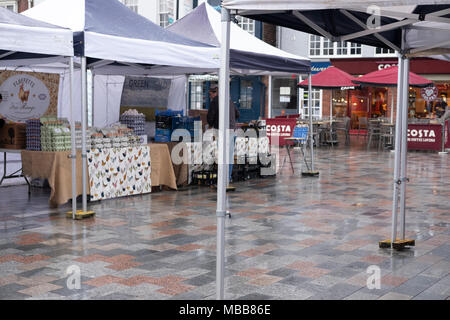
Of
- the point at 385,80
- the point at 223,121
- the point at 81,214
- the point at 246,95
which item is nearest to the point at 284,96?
the point at 246,95

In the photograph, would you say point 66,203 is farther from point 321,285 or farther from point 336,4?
point 336,4

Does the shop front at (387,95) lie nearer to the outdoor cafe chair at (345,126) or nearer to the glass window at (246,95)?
the outdoor cafe chair at (345,126)

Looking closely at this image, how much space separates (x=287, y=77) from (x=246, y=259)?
75.5 ft

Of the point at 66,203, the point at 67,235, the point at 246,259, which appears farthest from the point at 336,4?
the point at 66,203

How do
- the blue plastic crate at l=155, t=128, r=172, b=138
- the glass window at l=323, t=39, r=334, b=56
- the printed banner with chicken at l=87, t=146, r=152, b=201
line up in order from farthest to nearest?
1. the glass window at l=323, t=39, r=334, b=56
2. the blue plastic crate at l=155, t=128, r=172, b=138
3. the printed banner with chicken at l=87, t=146, r=152, b=201

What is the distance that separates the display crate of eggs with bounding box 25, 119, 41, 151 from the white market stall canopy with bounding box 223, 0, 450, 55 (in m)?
5.07

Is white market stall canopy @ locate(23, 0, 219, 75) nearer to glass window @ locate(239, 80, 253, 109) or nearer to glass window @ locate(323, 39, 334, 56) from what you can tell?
glass window @ locate(239, 80, 253, 109)

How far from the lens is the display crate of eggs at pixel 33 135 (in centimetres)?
Result: 878

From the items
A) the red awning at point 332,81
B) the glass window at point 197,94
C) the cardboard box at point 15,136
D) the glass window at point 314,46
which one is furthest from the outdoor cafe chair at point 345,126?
the cardboard box at point 15,136

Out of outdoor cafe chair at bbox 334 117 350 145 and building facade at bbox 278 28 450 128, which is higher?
building facade at bbox 278 28 450 128

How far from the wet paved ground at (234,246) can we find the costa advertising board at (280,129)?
945cm

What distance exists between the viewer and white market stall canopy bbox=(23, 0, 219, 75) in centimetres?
729

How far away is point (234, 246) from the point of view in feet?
20.6

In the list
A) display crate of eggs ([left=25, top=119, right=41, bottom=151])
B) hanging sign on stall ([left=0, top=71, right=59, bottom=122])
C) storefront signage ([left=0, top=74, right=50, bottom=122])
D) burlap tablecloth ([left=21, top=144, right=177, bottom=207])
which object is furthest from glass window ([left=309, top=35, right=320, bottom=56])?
burlap tablecloth ([left=21, top=144, right=177, bottom=207])
